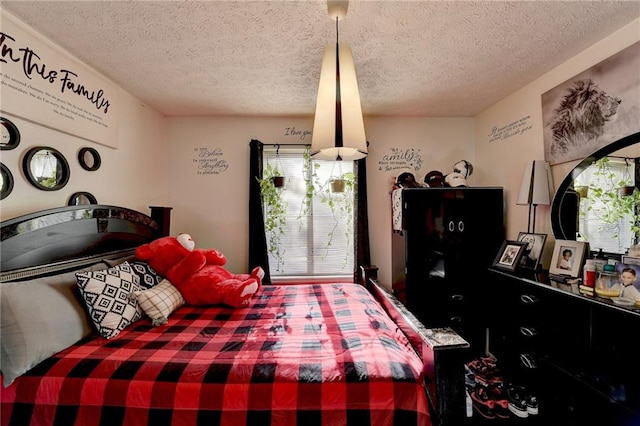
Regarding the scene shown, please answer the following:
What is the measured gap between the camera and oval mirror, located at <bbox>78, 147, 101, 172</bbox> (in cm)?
196

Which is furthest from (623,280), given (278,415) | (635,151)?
(278,415)

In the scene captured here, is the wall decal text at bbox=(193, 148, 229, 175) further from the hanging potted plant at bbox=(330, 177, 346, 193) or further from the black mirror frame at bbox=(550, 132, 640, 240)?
the black mirror frame at bbox=(550, 132, 640, 240)

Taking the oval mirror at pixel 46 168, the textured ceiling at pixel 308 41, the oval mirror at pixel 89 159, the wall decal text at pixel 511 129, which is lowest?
the oval mirror at pixel 46 168

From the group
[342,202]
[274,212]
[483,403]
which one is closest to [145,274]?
[274,212]

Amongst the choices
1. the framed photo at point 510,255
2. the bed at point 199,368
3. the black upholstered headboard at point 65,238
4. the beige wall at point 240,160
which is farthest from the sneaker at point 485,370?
the black upholstered headboard at point 65,238

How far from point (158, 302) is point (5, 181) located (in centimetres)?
101

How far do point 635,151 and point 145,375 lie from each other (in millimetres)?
2681

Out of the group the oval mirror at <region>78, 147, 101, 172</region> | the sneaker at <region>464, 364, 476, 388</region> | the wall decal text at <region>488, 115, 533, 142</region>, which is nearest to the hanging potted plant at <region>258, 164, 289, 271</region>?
the oval mirror at <region>78, 147, 101, 172</region>

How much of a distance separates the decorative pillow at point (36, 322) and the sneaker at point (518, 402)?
248 centimetres

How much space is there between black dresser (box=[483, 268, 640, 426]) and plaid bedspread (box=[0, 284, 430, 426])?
0.93m

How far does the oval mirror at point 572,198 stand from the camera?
65.8 inches

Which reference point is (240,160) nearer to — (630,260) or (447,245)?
(447,245)

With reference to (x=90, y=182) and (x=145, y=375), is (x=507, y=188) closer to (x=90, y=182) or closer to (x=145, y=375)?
(x=145, y=375)

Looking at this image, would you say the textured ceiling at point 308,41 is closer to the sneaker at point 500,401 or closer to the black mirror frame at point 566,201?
the black mirror frame at point 566,201
